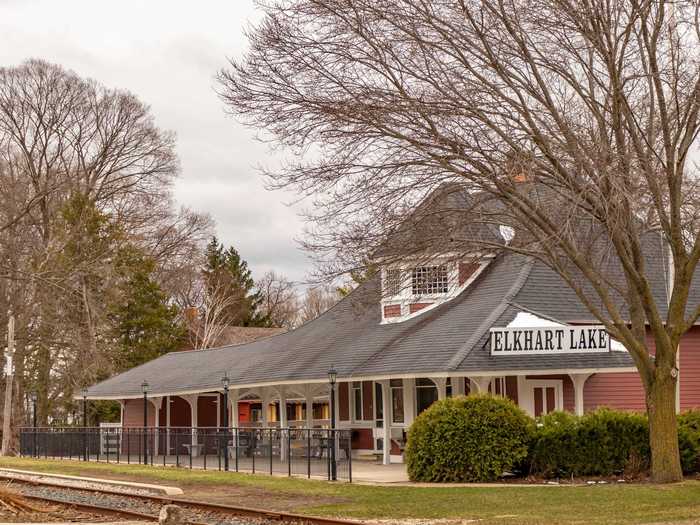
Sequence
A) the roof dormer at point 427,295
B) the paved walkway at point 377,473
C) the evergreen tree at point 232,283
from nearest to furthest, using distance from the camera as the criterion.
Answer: the paved walkway at point 377,473, the roof dormer at point 427,295, the evergreen tree at point 232,283

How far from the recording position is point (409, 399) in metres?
33.1

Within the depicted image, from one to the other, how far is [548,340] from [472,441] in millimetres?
3749

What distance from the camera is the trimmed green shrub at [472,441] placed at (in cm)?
2509

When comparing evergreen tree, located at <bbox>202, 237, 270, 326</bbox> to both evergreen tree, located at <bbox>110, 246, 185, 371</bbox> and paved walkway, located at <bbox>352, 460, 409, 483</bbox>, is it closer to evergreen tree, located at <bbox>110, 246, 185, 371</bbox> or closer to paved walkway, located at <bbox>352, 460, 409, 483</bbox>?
evergreen tree, located at <bbox>110, 246, 185, 371</bbox>

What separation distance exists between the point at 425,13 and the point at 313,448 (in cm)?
1214

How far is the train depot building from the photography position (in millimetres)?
27688

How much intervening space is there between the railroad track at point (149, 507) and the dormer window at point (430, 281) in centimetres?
751

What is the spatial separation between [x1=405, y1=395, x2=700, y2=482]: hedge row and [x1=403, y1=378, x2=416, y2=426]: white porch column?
24.4ft

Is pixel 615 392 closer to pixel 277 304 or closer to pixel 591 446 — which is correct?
pixel 591 446

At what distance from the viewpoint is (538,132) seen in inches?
840

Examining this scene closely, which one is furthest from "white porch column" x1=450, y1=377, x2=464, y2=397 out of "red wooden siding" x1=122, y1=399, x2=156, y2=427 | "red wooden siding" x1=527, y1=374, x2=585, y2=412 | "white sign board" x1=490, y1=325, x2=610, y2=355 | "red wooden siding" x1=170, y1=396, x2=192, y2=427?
"red wooden siding" x1=122, y1=399, x2=156, y2=427

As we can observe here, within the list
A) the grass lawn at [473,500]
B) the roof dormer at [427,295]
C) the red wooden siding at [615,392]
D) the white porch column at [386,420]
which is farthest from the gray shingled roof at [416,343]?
the grass lawn at [473,500]

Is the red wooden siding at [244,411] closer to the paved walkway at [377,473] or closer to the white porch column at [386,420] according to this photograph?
the white porch column at [386,420]

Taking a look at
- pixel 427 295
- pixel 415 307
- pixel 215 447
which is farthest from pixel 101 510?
pixel 415 307
